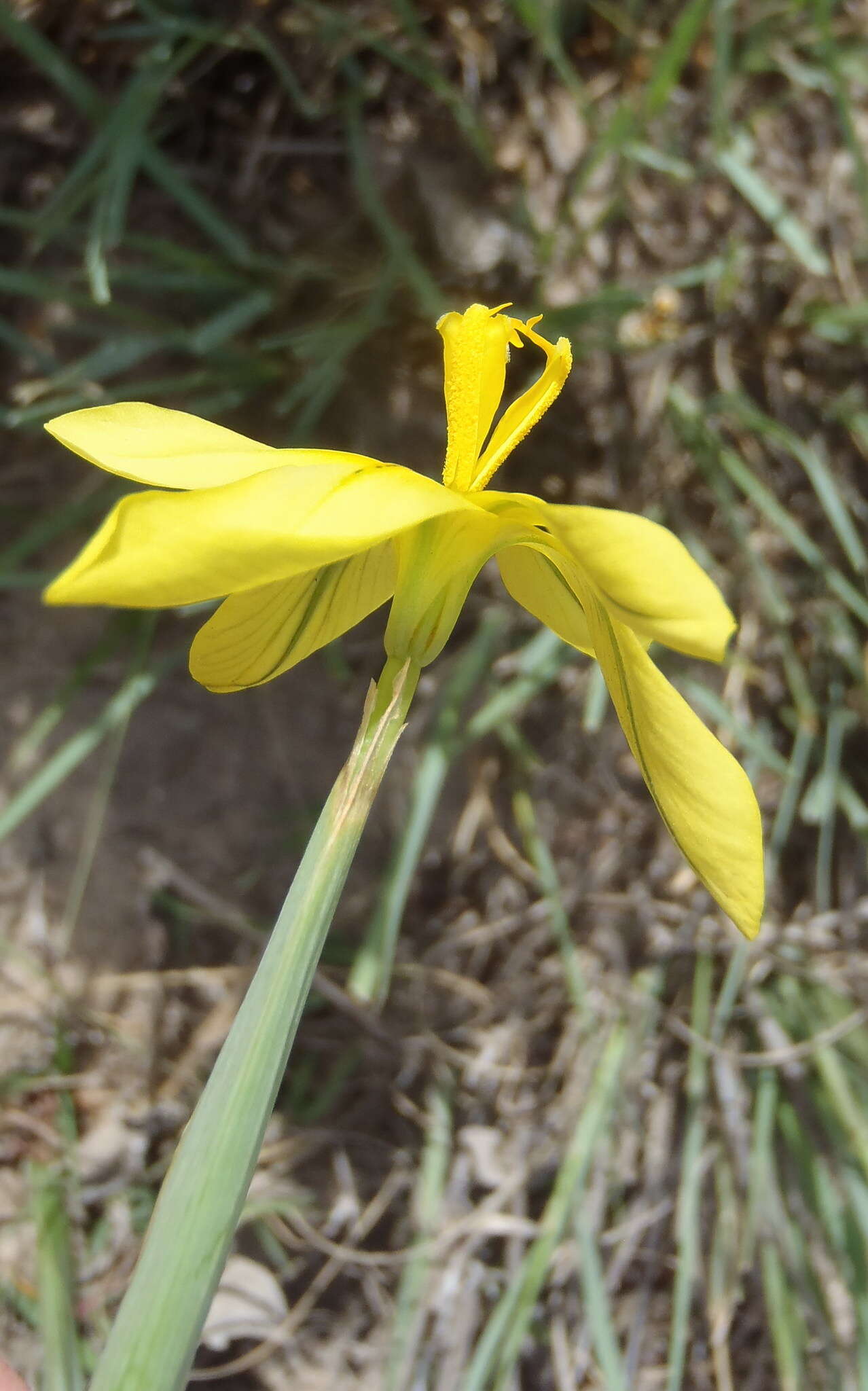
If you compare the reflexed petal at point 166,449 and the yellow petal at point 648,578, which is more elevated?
the yellow petal at point 648,578

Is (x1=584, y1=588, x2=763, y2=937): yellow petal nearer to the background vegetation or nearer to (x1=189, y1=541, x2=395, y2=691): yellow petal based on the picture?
(x1=189, y1=541, x2=395, y2=691): yellow petal

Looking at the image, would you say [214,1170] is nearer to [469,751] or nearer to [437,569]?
[437,569]

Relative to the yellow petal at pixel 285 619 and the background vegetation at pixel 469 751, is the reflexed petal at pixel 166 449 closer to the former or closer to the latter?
the yellow petal at pixel 285 619

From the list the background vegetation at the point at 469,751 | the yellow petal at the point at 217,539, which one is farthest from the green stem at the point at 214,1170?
the background vegetation at the point at 469,751

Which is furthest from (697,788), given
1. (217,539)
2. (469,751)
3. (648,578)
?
(469,751)

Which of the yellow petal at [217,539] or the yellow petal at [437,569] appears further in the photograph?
the yellow petal at [437,569]

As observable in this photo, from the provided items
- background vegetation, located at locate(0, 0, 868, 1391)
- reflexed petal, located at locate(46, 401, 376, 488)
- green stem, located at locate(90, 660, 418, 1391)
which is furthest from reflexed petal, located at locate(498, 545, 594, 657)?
background vegetation, located at locate(0, 0, 868, 1391)
